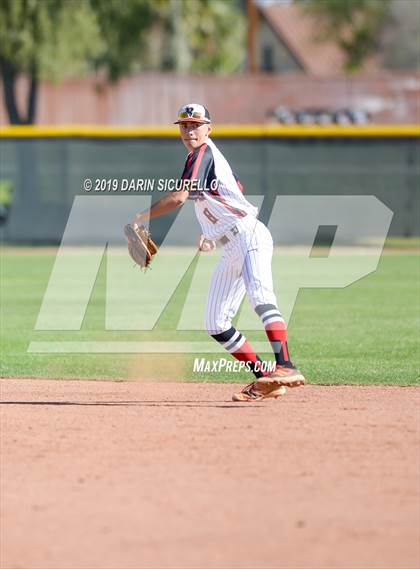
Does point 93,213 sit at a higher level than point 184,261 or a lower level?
higher

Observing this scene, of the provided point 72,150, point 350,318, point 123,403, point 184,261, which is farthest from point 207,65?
point 123,403

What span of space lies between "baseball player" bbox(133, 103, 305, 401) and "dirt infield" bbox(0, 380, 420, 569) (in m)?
0.49

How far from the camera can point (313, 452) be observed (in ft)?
25.3

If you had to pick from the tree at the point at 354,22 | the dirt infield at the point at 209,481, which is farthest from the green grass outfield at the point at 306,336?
the tree at the point at 354,22

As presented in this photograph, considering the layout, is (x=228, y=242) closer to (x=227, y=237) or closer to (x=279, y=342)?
(x=227, y=237)

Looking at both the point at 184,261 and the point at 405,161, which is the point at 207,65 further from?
the point at 184,261

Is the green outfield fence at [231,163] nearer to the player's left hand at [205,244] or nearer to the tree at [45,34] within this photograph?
the tree at [45,34]

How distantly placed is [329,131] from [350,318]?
1237 centimetres

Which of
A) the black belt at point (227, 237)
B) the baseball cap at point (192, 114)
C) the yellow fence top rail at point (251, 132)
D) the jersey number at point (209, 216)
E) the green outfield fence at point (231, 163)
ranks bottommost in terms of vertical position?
the black belt at point (227, 237)

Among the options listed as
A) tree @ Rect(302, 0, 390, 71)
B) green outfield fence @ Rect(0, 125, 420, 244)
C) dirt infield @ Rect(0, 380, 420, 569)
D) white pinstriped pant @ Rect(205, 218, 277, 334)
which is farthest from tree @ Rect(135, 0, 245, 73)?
dirt infield @ Rect(0, 380, 420, 569)

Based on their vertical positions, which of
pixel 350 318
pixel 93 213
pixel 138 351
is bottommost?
pixel 138 351

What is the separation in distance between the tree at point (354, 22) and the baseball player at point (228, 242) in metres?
59.0

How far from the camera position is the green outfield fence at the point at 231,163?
26828 mm

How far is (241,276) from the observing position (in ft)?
30.4
